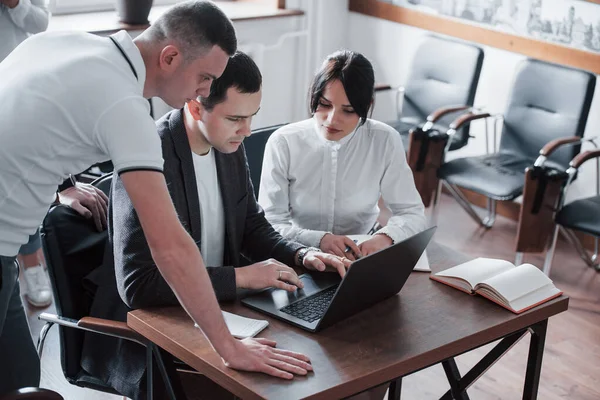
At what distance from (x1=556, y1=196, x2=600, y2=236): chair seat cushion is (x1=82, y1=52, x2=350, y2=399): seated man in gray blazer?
1820 mm

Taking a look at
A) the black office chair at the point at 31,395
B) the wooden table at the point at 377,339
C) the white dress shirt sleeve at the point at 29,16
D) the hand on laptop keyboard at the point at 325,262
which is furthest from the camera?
the white dress shirt sleeve at the point at 29,16

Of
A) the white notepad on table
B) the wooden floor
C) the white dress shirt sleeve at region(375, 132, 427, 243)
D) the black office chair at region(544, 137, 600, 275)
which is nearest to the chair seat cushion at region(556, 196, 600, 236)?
the black office chair at region(544, 137, 600, 275)

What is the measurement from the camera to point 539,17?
4.54 metres

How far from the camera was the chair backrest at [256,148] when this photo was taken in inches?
113

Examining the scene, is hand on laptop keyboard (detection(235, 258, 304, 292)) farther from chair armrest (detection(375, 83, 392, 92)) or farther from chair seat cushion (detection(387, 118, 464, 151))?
chair armrest (detection(375, 83, 392, 92))

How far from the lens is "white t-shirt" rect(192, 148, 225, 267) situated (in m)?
2.29

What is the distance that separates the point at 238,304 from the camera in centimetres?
205

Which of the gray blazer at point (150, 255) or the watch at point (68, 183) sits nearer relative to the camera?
the gray blazer at point (150, 255)

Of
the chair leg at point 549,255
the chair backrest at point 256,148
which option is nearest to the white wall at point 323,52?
the chair leg at point 549,255

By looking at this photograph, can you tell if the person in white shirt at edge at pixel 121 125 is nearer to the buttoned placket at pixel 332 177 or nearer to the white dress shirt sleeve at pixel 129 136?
the white dress shirt sleeve at pixel 129 136

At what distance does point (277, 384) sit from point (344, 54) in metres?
1.25

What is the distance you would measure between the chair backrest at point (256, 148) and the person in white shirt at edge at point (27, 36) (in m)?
1.07

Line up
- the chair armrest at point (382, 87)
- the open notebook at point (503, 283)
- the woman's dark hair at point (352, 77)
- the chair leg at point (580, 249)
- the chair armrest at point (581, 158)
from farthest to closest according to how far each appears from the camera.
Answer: the chair armrest at point (382, 87), the chair leg at point (580, 249), the chair armrest at point (581, 158), the woman's dark hair at point (352, 77), the open notebook at point (503, 283)

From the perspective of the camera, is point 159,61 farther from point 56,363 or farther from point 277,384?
point 56,363
